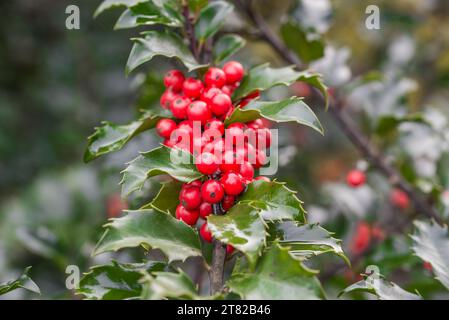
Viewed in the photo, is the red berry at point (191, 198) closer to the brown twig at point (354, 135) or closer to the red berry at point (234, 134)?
the red berry at point (234, 134)

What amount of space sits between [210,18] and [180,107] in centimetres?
30

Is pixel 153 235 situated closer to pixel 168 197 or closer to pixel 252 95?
pixel 168 197

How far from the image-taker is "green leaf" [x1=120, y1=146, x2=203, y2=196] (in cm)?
100

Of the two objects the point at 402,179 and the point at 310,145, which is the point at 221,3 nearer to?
the point at 402,179

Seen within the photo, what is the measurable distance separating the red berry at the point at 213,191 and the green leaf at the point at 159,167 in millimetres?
28

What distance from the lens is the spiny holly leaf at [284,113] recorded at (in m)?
1.03

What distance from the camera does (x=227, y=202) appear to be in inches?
41.8

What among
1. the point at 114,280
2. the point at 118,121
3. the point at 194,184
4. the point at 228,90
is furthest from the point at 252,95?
the point at 118,121

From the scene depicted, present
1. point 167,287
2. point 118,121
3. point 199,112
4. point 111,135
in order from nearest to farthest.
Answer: point 167,287 → point 199,112 → point 111,135 → point 118,121

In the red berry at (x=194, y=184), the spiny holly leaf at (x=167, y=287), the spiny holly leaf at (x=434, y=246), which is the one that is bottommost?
the spiny holly leaf at (x=434, y=246)

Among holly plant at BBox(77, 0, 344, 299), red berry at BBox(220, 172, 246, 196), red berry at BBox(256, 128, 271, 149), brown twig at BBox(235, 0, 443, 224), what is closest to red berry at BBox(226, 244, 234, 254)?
holly plant at BBox(77, 0, 344, 299)

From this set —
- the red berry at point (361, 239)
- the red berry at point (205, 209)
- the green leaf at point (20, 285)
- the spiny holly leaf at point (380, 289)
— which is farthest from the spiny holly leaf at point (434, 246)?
the green leaf at point (20, 285)

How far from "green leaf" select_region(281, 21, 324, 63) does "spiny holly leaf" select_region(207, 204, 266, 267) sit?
33.8 inches
